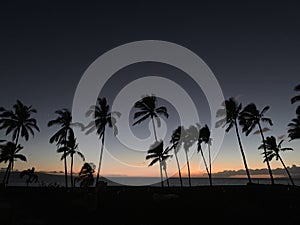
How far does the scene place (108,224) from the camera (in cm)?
1806

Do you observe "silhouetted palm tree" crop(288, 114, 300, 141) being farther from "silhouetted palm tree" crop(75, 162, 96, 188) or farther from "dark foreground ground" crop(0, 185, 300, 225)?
"silhouetted palm tree" crop(75, 162, 96, 188)

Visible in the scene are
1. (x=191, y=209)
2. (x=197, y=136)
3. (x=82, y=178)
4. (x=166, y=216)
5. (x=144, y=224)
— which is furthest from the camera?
(x=197, y=136)

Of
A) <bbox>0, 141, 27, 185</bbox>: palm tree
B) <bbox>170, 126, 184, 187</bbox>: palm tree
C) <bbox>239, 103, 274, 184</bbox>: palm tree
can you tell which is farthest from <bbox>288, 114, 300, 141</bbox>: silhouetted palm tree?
<bbox>0, 141, 27, 185</bbox>: palm tree

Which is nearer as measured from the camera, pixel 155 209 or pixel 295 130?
pixel 155 209

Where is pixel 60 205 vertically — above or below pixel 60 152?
below

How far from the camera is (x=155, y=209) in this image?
21516 mm

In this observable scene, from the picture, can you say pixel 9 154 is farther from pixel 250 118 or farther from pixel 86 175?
pixel 250 118

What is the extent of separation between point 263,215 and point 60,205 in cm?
1752

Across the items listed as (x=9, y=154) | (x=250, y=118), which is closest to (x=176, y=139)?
(x=250, y=118)

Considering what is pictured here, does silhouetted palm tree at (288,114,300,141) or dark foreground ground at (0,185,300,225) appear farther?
silhouetted palm tree at (288,114,300,141)

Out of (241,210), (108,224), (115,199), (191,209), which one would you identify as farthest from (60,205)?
(241,210)

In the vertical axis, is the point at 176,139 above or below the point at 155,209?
above

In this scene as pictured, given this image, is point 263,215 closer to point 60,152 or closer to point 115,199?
point 115,199

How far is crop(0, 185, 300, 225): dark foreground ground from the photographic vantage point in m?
18.6
